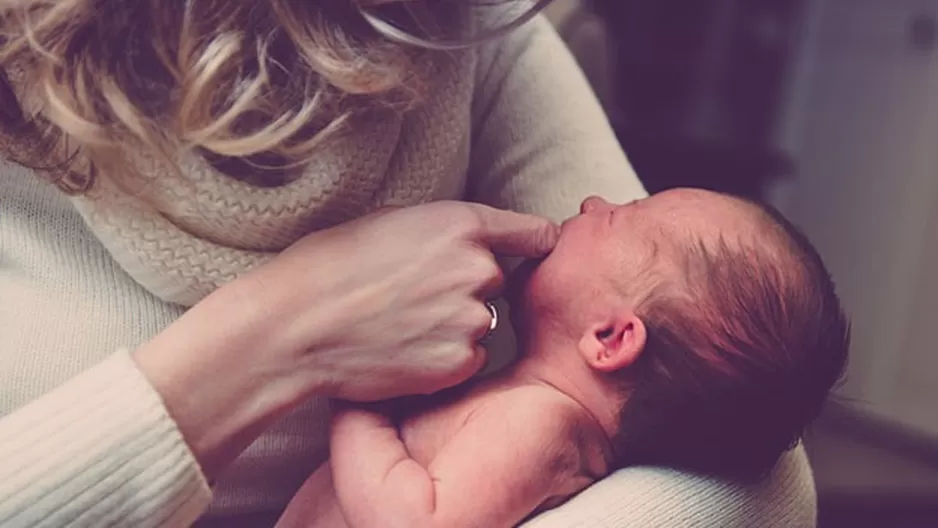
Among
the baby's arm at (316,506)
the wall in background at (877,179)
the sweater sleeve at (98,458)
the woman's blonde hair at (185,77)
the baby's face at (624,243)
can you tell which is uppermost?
the woman's blonde hair at (185,77)

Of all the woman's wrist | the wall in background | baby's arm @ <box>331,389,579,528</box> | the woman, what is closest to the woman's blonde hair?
the woman

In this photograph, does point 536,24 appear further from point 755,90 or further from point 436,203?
point 755,90

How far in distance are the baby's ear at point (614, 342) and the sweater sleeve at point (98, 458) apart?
1.00 feet

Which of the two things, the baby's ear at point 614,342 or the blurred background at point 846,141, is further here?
the blurred background at point 846,141

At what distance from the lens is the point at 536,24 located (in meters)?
1.11

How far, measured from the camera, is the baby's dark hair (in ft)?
2.66

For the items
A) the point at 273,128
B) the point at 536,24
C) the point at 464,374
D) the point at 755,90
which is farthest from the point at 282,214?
the point at 755,90

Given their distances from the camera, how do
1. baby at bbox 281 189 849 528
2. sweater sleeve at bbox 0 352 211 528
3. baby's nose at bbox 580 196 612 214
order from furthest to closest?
1. baby's nose at bbox 580 196 612 214
2. baby at bbox 281 189 849 528
3. sweater sleeve at bbox 0 352 211 528

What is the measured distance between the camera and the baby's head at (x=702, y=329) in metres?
0.81

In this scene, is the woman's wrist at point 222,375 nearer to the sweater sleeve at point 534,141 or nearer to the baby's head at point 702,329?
the baby's head at point 702,329

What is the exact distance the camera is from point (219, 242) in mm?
832

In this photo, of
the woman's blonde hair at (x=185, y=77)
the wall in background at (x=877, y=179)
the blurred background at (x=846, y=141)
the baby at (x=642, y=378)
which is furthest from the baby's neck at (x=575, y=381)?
the wall in background at (x=877, y=179)

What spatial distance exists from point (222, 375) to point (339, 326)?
93 mm

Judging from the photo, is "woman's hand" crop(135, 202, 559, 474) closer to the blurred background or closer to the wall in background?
the blurred background
